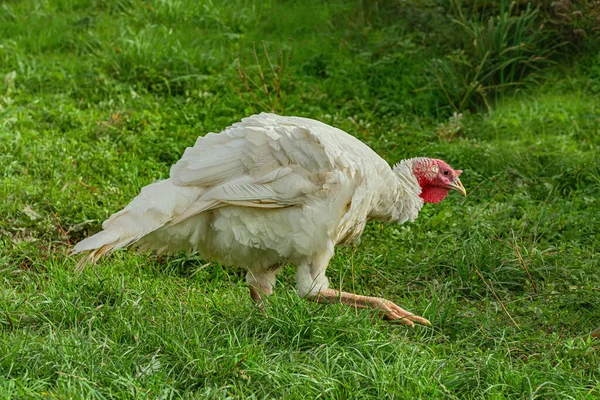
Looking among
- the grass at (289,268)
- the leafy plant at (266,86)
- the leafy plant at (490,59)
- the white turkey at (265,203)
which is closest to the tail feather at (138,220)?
the white turkey at (265,203)

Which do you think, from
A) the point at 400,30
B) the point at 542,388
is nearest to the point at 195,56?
the point at 400,30

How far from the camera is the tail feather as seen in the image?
14.7 feet

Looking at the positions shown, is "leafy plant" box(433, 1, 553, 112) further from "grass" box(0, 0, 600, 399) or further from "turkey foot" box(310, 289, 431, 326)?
"turkey foot" box(310, 289, 431, 326)

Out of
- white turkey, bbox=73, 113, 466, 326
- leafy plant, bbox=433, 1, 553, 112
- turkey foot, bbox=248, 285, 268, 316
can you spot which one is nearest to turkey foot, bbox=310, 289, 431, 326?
white turkey, bbox=73, 113, 466, 326

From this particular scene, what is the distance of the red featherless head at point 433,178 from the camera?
5379mm

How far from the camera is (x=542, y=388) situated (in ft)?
13.1

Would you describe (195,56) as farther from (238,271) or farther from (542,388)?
(542,388)

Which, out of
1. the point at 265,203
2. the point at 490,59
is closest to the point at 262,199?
the point at 265,203

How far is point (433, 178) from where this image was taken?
5398 mm

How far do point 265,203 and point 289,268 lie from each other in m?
1.21

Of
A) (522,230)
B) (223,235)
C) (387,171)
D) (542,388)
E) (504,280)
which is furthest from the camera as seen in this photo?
(522,230)

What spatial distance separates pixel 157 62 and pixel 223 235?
393cm

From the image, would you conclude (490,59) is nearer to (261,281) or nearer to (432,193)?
(432,193)

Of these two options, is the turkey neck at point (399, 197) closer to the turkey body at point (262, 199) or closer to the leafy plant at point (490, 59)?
the turkey body at point (262, 199)
